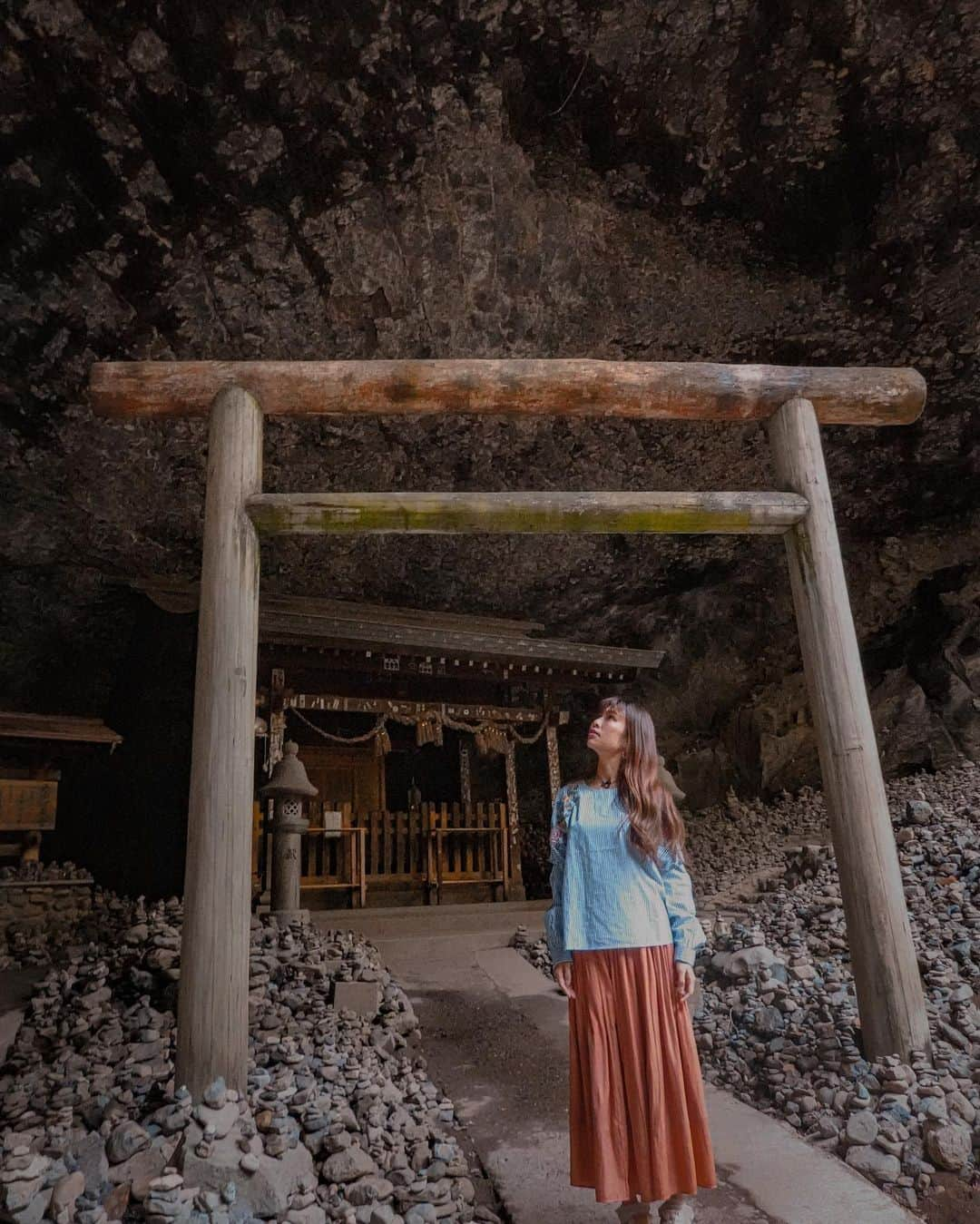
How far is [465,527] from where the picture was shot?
4176mm

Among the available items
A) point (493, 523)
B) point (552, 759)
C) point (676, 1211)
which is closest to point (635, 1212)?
point (676, 1211)

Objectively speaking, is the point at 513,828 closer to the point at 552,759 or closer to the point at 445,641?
the point at 552,759

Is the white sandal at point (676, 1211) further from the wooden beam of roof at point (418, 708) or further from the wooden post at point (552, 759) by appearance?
the wooden post at point (552, 759)

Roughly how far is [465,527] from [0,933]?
22.3 ft

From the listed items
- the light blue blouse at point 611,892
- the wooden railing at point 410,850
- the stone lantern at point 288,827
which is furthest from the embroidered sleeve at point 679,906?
the wooden railing at point 410,850

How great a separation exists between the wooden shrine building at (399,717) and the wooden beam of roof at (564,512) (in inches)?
236

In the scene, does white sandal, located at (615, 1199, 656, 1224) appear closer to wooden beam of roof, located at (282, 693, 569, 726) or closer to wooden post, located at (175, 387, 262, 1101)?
wooden post, located at (175, 387, 262, 1101)

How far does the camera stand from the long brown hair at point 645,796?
8.37 feet

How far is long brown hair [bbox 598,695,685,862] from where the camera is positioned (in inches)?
100

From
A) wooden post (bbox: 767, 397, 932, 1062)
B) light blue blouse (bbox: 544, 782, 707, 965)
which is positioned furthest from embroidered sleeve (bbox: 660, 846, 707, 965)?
wooden post (bbox: 767, 397, 932, 1062)

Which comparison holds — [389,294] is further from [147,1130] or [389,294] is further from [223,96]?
[147,1130]

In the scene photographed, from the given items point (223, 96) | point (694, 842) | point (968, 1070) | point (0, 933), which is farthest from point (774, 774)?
point (223, 96)

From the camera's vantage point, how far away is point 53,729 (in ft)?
27.8

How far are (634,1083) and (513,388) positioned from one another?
3.55 m
